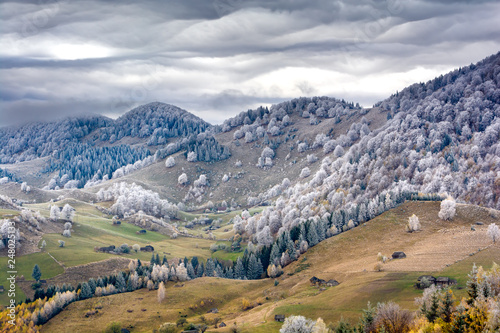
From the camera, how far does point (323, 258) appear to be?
577 ft

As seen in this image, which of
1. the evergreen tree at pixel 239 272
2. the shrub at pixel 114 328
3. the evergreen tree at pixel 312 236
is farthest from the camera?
the evergreen tree at pixel 239 272

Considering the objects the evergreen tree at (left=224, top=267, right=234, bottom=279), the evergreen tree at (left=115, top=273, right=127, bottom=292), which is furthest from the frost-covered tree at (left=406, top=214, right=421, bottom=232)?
the evergreen tree at (left=115, top=273, right=127, bottom=292)

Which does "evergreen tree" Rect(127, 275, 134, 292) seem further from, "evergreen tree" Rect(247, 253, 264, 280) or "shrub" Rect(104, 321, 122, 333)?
"evergreen tree" Rect(247, 253, 264, 280)

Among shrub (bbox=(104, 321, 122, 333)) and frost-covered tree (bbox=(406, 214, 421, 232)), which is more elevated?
frost-covered tree (bbox=(406, 214, 421, 232))

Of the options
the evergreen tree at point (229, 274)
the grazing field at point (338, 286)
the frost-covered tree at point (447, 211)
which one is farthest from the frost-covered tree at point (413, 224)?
the evergreen tree at point (229, 274)

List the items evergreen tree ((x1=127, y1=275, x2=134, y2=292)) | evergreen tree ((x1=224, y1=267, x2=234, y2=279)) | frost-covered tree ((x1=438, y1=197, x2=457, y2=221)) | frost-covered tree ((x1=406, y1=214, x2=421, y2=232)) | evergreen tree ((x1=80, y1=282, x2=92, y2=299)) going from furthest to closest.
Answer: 1. evergreen tree ((x1=224, y1=267, x2=234, y2=279))
2. frost-covered tree ((x1=438, y1=197, x2=457, y2=221))
3. frost-covered tree ((x1=406, y1=214, x2=421, y2=232))
4. evergreen tree ((x1=127, y1=275, x2=134, y2=292))
5. evergreen tree ((x1=80, y1=282, x2=92, y2=299))

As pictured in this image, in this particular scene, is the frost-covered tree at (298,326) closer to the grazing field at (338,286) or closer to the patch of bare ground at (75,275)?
the grazing field at (338,286)

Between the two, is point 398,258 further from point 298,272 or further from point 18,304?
point 18,304

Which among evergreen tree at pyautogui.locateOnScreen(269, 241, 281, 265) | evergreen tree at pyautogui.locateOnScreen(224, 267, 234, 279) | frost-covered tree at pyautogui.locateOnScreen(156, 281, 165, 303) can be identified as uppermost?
evergreen tree at pyautogui.locateOnScreen(269, 241, 281, 265)

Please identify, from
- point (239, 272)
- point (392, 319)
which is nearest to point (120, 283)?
point (239, 272)

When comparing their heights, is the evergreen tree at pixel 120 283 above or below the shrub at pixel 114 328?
above

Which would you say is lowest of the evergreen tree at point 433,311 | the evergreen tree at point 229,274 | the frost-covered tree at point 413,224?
the evergreen tree at point 229,274

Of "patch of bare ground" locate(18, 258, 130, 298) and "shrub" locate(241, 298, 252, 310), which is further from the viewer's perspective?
"patch of bare ground" locate(18, 258, 130, 298)

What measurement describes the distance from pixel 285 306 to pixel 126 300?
67520 millimetres
